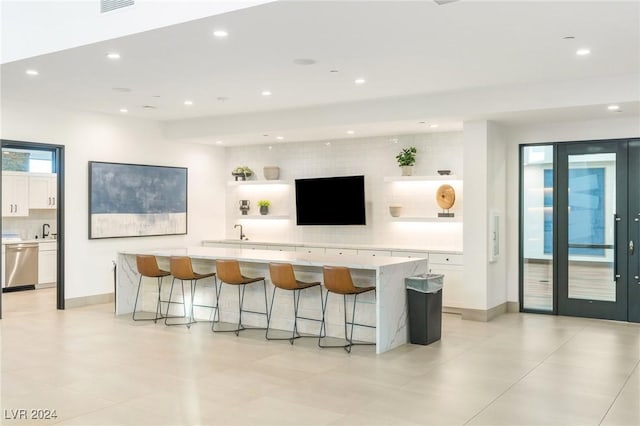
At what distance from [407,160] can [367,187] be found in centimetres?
94

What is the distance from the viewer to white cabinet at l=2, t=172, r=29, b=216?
9953 mm

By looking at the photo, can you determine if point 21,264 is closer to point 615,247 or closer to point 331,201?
point 331,201

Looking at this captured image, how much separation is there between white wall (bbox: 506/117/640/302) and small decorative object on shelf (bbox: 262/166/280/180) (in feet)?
13.1

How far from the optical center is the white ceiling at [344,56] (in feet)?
14.5

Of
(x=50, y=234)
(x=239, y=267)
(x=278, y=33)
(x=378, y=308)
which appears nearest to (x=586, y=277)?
(x=378, y=308)

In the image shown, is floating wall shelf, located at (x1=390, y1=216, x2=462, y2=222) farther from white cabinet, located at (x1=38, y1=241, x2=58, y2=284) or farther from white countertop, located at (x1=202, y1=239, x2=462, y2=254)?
white cabinet, located at (x1=38, y1=241, x2=58, y2=284)

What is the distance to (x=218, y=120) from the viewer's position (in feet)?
31.1

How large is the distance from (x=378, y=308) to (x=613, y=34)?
3238 mm

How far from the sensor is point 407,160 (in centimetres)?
898

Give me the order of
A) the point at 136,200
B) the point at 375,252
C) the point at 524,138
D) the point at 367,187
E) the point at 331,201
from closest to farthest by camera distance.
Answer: the point at 524,138
the point at 375,252
the point at 136,200
the point at 367,187
the point at 331,201

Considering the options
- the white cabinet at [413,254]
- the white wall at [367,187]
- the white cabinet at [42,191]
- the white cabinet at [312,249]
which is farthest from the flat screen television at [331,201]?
the white cabinet at [42,191]

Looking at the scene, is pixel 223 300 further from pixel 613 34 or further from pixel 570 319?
pixel 613 34

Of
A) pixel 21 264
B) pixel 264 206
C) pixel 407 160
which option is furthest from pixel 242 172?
pixel 21 264

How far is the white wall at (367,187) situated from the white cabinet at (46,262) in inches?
122
